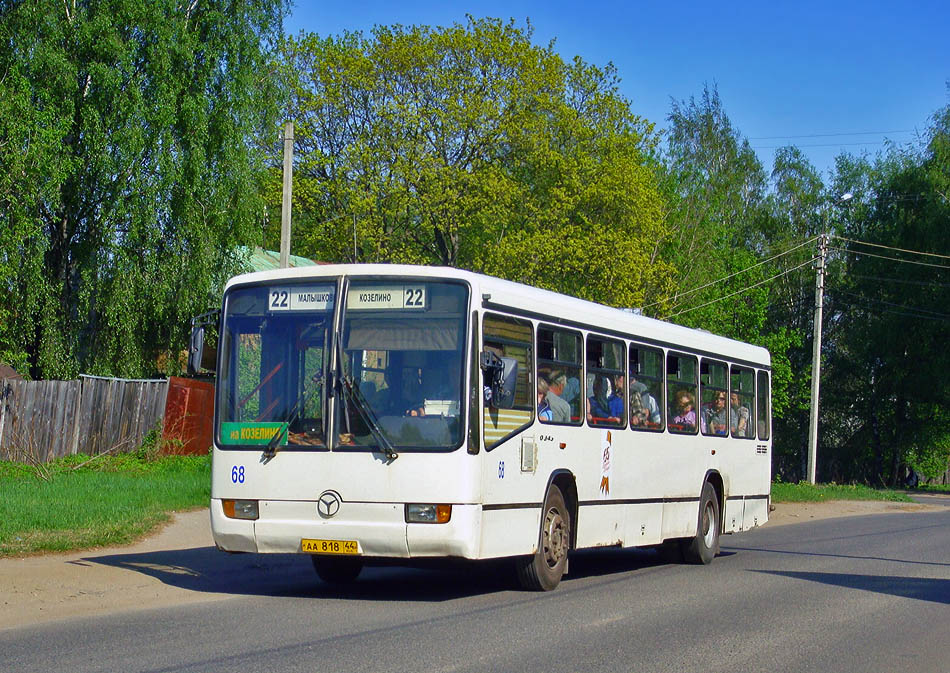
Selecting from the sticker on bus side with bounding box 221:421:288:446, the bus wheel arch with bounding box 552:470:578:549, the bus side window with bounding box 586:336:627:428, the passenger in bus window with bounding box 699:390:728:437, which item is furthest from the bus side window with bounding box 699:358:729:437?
the sticker on bus side with bounding box 221:421:288:446

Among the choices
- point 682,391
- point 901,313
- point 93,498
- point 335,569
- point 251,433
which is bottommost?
point 335,569

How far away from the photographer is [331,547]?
10.4 metres

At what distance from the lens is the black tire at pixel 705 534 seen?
15.6m

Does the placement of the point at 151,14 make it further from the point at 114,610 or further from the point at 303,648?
the point at 303,648

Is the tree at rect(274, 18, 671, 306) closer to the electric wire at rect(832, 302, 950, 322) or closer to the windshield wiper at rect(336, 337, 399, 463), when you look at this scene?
the electric wire at rect(832, 302, 950, 322)

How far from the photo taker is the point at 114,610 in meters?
10.2

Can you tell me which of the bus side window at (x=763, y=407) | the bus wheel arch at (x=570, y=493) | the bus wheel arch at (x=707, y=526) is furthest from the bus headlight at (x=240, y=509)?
the bus side window at (x=763, y=407)

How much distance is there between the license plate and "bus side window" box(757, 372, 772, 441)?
956cm

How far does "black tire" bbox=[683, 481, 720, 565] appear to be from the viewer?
51.2 ft

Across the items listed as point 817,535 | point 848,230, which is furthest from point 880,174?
point 817,535

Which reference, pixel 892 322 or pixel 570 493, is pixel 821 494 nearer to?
pixel 892 322

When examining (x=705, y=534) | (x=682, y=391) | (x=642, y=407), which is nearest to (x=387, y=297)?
(x=642, y=407)

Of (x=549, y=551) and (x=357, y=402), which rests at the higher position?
(x=357, y=402)

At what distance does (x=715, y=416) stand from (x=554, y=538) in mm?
5480
